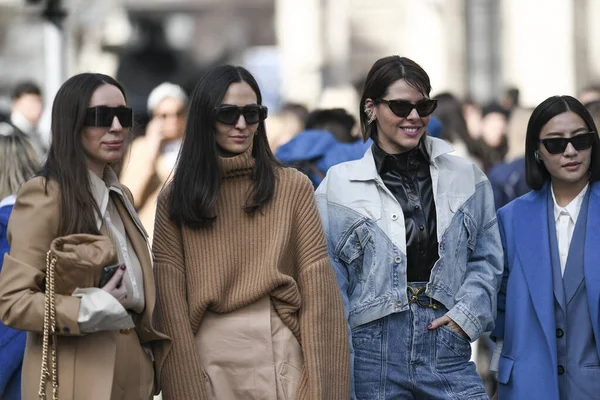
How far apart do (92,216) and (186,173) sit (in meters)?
0.51

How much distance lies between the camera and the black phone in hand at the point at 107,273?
5324 millimetres

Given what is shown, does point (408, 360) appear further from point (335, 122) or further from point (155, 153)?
point (155, 153)

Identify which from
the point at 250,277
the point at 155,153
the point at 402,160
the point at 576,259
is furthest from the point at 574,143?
the point at 155,153

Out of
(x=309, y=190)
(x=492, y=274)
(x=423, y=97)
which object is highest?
(x=423, y=97)

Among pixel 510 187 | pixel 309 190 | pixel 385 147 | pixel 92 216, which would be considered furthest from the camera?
pixel 510 187

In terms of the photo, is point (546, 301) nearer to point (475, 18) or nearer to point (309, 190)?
point (309, 190)

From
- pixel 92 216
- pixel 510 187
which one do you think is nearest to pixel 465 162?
pixel 92 216

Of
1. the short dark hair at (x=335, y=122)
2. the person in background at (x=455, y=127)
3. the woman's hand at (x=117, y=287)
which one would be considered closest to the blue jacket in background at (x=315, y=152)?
the short dark hair at (x=335, y=122)

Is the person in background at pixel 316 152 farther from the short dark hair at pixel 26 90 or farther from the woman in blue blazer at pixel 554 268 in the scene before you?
the short dark hair at pixel 26 90

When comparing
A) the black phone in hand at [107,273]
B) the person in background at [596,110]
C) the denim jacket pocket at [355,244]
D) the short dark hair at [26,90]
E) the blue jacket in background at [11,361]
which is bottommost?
the blue jacket in background at [11,361]

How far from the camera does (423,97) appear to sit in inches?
242

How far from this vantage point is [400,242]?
600 cm

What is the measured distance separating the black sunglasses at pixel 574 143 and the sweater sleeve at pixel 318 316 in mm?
1278

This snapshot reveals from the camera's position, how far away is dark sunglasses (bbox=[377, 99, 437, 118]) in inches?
239
